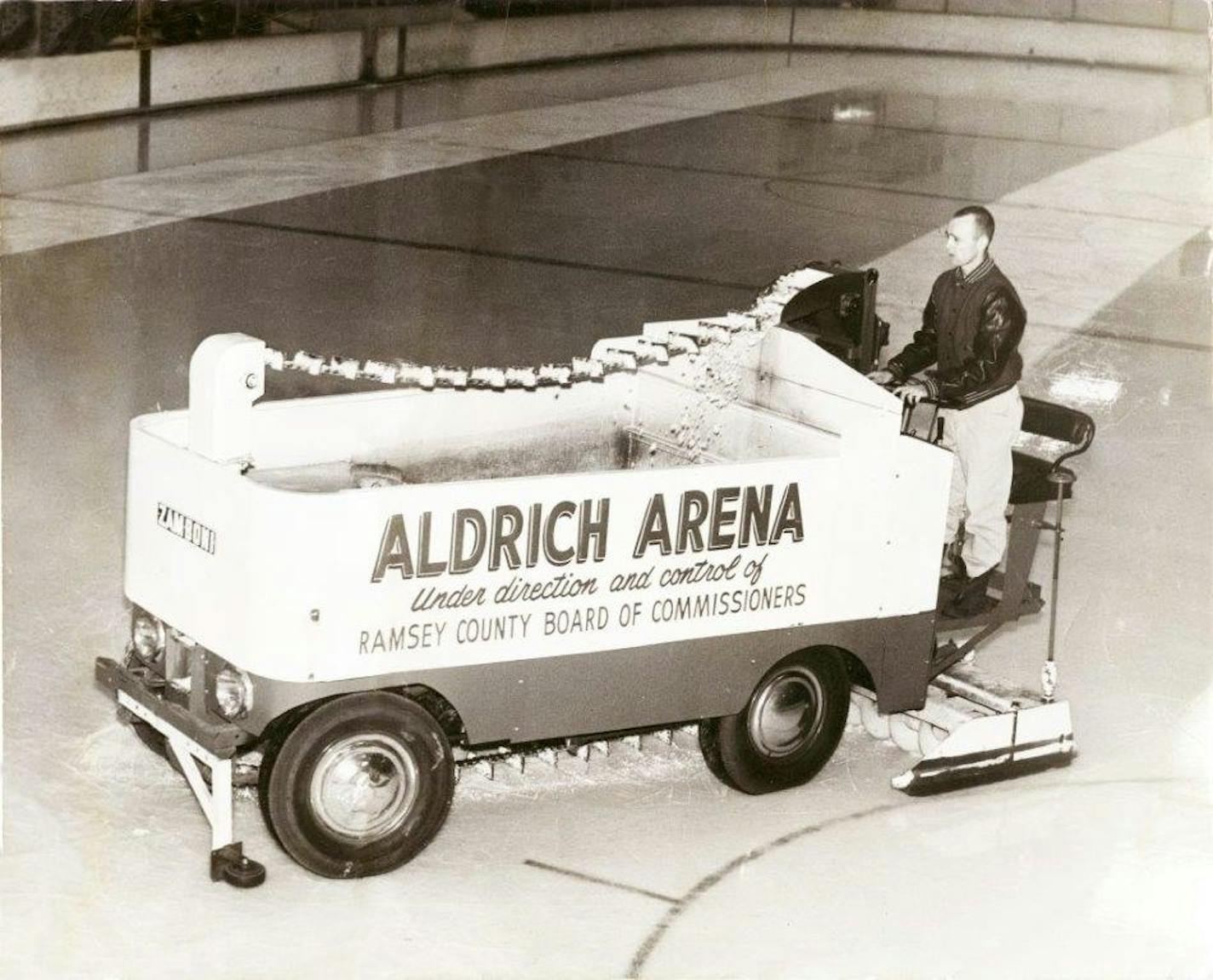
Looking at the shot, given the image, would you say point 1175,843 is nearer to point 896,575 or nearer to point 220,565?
point 896,575

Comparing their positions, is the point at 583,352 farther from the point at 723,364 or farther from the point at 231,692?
the point at 231,692

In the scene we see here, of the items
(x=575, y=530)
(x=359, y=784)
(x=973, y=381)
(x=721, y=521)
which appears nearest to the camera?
(x=359, y=784)

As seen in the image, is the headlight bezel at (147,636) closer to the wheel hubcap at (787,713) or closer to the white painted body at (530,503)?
the white painted body at (530,503)

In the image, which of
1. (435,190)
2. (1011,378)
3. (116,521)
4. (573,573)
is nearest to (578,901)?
(573,573)

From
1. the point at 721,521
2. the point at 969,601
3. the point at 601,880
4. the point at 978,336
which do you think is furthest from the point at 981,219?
the point at 601,880

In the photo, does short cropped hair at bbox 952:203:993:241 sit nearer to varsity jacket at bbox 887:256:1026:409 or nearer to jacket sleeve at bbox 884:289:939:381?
varsity jacket at bbox 887:256:1026:409

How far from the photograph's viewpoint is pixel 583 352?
11648 mm

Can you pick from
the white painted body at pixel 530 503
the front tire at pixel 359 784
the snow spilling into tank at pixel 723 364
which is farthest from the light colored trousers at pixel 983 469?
the front tire at pixel 359 784

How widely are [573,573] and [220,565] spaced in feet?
3.21

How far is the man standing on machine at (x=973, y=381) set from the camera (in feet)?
21.0

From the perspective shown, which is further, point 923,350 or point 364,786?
point 923,350

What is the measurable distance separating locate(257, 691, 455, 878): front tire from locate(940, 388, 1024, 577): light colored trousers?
2.16m

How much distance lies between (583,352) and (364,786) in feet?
21.6

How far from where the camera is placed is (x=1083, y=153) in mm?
20594
